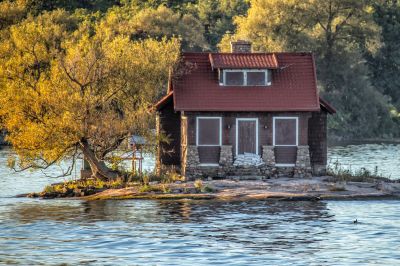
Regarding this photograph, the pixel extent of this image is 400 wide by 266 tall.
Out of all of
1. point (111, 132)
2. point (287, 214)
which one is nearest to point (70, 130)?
point (111, 132)

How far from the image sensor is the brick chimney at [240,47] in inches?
2603

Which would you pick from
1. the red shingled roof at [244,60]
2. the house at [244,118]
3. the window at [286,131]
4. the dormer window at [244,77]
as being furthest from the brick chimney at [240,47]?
the window at [286,131]

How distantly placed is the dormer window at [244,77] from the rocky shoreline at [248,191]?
21.1ft

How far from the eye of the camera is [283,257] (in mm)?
39688

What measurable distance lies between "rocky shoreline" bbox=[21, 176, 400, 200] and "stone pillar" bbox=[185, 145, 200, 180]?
1.46 m

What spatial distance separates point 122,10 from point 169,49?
248ft

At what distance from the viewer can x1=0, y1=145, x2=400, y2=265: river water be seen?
3975 centimetres

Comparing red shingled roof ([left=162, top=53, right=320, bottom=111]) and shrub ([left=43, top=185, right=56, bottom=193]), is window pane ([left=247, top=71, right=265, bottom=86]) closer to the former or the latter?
red shingled roof ([left=162, top=53, right=320, bottom=111])

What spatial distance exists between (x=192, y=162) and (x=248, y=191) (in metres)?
5.71

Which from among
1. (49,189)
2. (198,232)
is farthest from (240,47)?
(198,232)

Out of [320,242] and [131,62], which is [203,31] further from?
[320,242]

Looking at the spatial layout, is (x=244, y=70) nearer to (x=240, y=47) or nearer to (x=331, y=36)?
(x=240, y=47)

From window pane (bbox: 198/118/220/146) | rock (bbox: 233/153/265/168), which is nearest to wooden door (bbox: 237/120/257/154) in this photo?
rock (bbox: 233/153/265/168)

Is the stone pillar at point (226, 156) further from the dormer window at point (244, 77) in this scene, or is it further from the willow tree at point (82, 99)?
the willow tree at point (82, 99)
